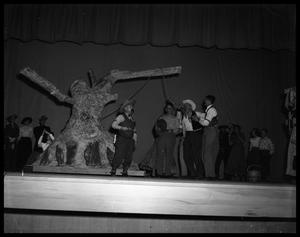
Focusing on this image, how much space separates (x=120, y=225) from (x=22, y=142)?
494cm

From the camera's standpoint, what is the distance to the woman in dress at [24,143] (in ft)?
21.2

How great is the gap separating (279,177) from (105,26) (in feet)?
15.8

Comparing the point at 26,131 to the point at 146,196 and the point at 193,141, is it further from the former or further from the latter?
A: the point at 146,196

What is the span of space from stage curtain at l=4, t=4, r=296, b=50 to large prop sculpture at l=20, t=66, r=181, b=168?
1464 millimetres

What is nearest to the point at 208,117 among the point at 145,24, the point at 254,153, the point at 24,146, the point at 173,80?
the point at 254,153

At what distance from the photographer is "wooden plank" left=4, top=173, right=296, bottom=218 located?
1.98m

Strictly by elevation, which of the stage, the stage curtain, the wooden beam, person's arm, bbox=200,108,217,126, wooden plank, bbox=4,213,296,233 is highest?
the stage curtain

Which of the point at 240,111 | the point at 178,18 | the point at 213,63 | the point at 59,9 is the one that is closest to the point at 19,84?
the point at 59,9

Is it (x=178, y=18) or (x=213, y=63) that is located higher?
(x=178, y=18)

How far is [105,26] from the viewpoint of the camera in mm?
6457

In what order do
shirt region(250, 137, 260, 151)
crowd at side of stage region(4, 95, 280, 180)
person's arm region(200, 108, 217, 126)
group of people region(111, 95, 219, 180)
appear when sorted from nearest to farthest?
crowd at side of stage region(4, 95, 280, 180) < person's arm region(200, 108, 217, 126) < group of people region(111, 95, 219, 180) < shirt region(250, 137, 260, 151)

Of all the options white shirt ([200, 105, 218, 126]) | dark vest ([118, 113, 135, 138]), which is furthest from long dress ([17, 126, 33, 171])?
white shirt ([200, 105, 218, 126])

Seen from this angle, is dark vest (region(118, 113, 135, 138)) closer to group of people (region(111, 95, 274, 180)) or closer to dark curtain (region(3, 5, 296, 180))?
group of people (region(111, 95, 274, 180))
